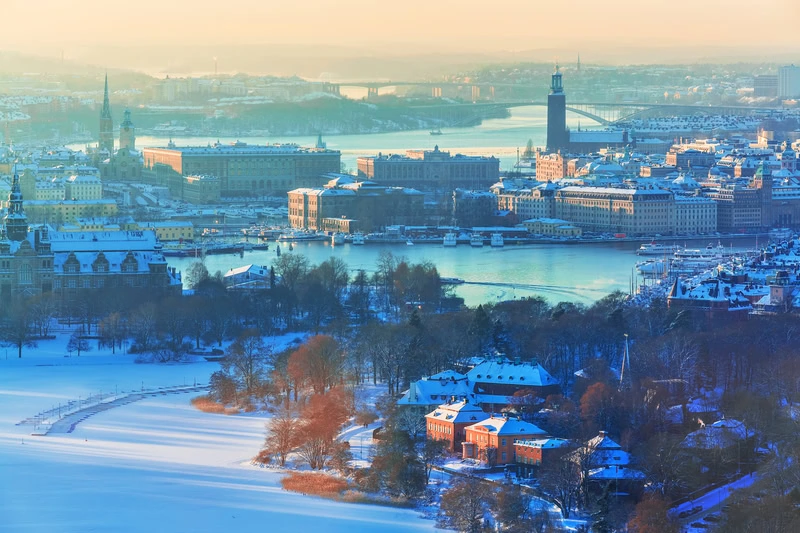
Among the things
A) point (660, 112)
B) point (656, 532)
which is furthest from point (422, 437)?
point (660, 112)

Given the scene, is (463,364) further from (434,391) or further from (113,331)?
(113,331)

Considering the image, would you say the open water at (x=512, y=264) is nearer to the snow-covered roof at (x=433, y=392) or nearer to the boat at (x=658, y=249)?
the boat at (x=658, y=249)

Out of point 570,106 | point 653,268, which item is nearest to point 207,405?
point 653,268

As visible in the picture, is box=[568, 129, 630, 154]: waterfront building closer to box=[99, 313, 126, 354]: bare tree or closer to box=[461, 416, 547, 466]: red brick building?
box=[99, 313, 126, 354]: bare tree

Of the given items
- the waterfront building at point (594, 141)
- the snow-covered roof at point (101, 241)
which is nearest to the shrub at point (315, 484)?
the snow-covered roof at point (101, 241)

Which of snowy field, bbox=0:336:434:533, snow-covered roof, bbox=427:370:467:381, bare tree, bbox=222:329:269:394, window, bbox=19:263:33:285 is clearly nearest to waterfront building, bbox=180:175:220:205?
window, bbox=19:263:33:285
